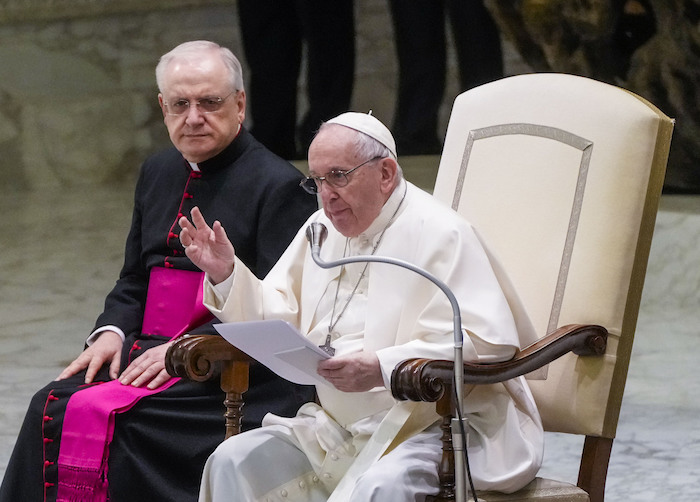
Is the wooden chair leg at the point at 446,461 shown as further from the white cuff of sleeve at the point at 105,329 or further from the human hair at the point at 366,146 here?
the white cuff of sleeve at the point at 105,329

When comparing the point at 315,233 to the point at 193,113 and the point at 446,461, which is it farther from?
the point at 193,113

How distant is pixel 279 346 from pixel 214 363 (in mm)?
388

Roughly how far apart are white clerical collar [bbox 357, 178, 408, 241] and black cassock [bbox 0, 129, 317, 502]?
0.54m

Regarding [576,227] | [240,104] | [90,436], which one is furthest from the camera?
[240,104]

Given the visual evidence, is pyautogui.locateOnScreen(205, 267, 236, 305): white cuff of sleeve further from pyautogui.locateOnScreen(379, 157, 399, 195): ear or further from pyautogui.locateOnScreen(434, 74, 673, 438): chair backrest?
pyautogui.locateOnScreen(434, 74, 673, 438): chair backrest

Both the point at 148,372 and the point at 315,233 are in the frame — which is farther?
the point at 148,372

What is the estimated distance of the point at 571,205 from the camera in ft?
11.0

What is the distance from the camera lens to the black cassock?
3.52m

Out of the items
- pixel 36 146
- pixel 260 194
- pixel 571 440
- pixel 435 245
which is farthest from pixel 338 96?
pixel 435 245

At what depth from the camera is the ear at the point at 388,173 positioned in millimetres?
3137

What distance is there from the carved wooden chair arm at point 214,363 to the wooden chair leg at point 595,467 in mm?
895

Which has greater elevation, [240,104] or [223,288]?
[240,104]

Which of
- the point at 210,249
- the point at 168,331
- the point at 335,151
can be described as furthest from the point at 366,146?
the point at 168,331

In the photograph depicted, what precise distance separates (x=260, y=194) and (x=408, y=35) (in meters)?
6.39
